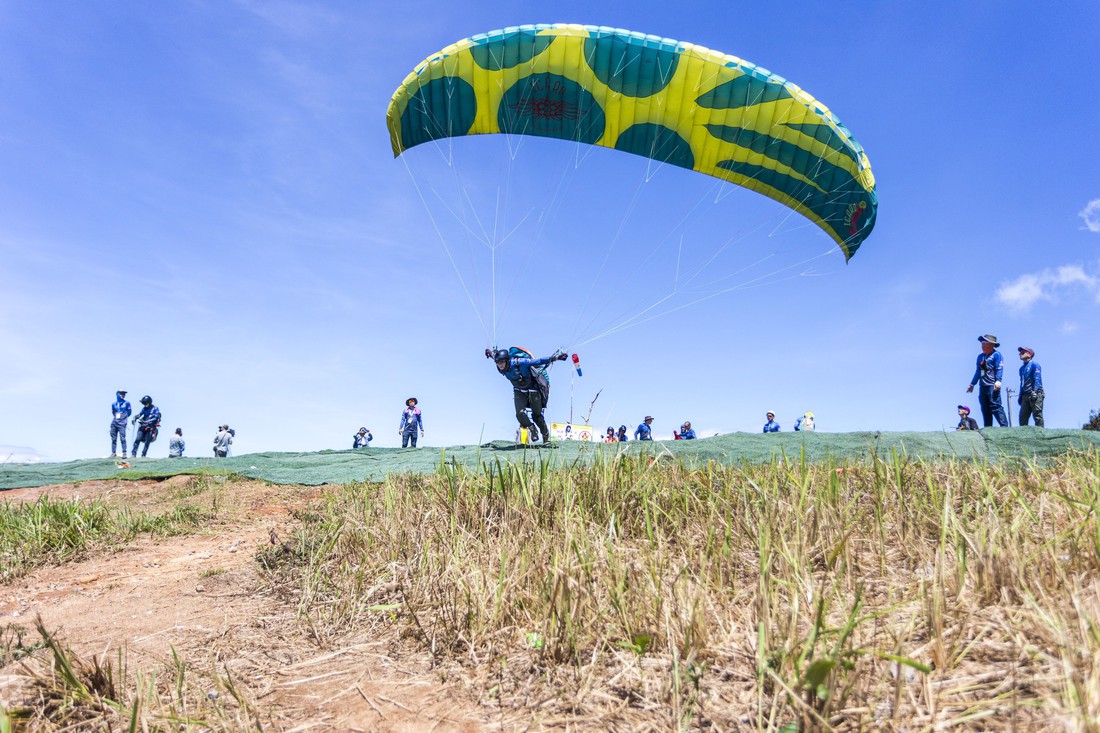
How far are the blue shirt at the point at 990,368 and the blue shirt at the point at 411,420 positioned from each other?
12.6 meters

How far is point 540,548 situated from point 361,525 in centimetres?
140

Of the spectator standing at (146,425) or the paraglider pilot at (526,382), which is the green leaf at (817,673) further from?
the spectator standing at (146,425)

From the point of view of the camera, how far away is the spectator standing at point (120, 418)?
52.3ft

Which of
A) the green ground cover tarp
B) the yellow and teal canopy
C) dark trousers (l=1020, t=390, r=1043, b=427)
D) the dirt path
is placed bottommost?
the dirt path

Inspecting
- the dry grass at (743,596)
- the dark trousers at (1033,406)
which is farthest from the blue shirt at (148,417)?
the dark trousers at (1033,406)

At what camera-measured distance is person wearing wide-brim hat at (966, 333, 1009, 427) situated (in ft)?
34.7

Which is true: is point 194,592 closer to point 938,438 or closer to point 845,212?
point 938,438

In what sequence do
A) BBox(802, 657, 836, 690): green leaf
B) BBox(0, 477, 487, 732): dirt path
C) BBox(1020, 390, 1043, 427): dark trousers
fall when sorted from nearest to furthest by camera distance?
BBox(802, 657, 836, 690): green leaf
BBox(0, 477, 487, 732): dirt path
BBox(1020, 390, 1043, 427): dark trousers

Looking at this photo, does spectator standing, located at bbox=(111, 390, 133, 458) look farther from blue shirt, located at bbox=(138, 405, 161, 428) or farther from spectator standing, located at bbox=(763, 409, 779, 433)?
spectator standing, located at bbox=(763, 409, 779, 433)

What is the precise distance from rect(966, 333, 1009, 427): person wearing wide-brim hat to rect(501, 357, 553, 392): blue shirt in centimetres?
782

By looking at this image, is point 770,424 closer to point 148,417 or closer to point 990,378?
point 990,378

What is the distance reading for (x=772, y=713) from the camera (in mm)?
1449

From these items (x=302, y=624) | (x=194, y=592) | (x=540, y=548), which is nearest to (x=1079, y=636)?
(x=540, y=548)

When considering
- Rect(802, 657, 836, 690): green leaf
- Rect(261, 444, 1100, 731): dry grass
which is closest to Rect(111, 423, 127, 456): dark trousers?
Rect(261, 444, 1100, 731): dry grass
